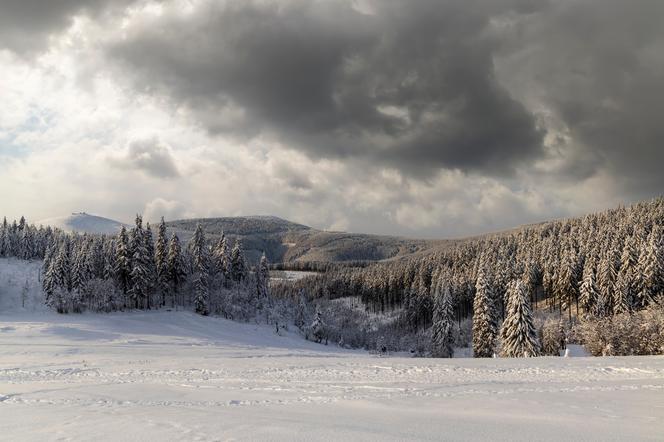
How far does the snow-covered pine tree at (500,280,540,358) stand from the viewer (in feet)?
181

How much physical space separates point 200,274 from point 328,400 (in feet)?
264

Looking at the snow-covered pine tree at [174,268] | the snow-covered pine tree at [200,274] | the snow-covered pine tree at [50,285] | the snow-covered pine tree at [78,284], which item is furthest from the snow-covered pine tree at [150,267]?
the snow-covered pine tree at [50,285]

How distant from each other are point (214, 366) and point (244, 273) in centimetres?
8237

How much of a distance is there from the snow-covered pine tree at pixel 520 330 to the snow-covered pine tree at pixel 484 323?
27.8 ft

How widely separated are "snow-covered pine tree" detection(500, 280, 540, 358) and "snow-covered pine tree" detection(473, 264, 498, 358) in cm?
846

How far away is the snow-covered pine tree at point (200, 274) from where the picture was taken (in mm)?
90062

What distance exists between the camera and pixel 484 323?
224 ft

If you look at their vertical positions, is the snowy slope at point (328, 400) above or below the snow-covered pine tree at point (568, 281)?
below

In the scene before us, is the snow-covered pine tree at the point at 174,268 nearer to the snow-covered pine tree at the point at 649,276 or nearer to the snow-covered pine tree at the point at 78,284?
the snow-covered pine tree at the point at 78,284

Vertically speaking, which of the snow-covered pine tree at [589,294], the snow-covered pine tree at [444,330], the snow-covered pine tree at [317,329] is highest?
the snow-covered pine tree at [589,294]

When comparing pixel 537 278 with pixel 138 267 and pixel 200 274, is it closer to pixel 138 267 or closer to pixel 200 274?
pixel 200 274

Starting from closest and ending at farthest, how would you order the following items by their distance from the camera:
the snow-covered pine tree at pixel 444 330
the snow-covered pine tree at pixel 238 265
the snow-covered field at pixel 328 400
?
the snow-covered field at pixel 328 400
the snow-covered pine tree at pixel 444 330
the snow-covered pine tree at pixel 238 265

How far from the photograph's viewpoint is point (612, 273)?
83688 millimetres

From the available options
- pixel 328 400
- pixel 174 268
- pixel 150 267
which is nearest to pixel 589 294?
pixel 328 400
